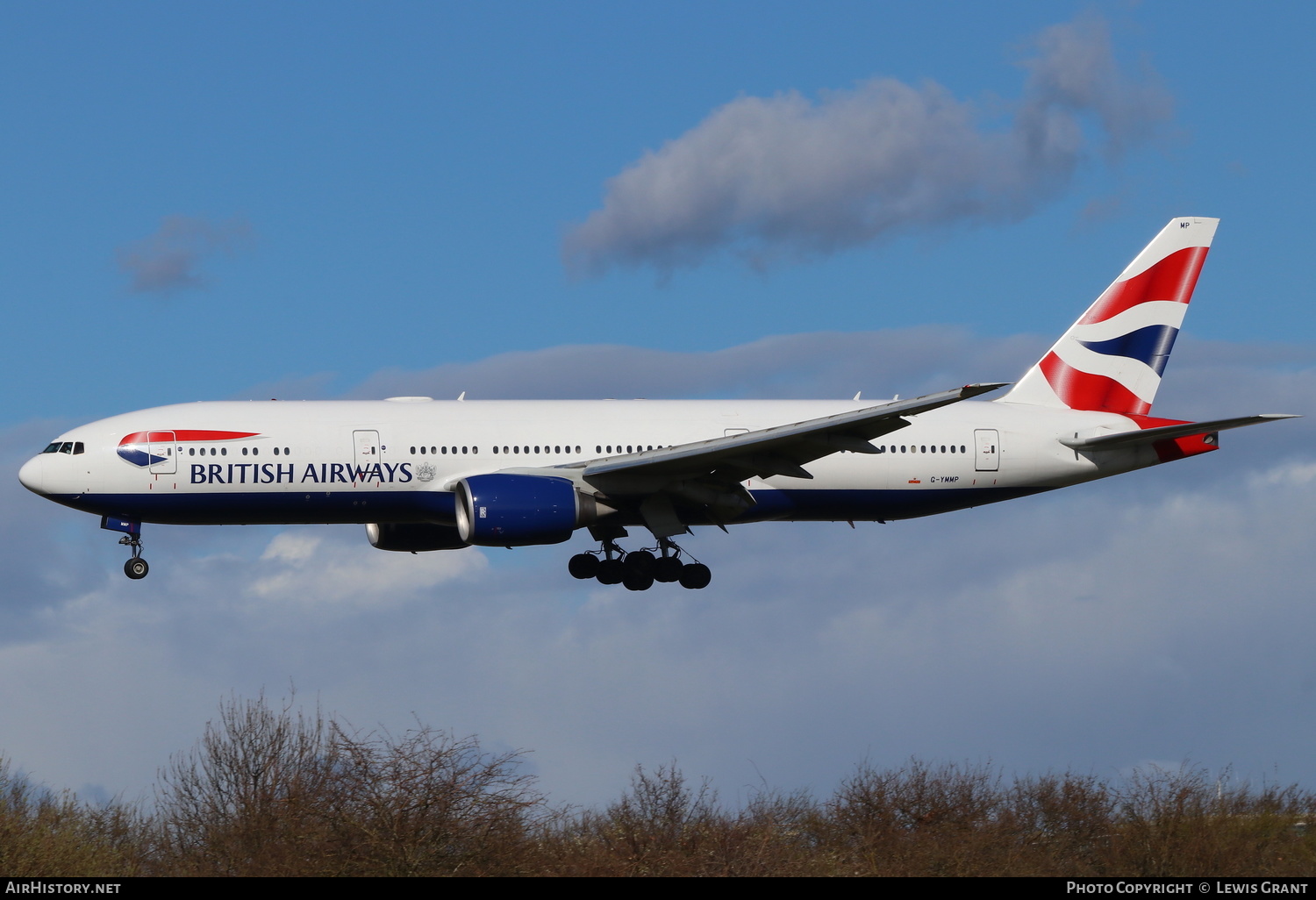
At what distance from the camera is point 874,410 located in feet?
117

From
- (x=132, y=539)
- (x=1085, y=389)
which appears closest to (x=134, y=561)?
(x=132, y=539)

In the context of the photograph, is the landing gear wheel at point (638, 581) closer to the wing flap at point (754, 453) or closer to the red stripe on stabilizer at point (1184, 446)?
the wing flap at point (754, 453)

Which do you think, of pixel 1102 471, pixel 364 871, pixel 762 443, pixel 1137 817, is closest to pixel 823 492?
pixel 762 443

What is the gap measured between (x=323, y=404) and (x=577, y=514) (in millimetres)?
7216

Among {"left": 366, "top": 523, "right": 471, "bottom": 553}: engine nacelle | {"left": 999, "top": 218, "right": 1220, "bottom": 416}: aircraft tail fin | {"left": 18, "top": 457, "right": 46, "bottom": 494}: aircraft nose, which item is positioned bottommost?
{"left": 366, "top": 523, "right": 471, "bottom": 553}: engine nacelle

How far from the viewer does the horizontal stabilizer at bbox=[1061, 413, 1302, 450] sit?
38.3m

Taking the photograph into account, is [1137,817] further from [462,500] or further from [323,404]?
[323,404]


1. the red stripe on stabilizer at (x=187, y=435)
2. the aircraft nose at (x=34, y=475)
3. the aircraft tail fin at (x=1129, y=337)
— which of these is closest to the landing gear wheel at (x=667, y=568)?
the aircraft tail fin at (x=1129, y=337)

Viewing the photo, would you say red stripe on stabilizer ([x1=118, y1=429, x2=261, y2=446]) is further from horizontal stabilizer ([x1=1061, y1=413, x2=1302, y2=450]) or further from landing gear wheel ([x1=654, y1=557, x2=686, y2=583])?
horizontal stabilizer ([x1=1061, y1=413, x2=1302, y2=450])

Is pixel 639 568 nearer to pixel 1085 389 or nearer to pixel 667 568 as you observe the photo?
pixel 667 568

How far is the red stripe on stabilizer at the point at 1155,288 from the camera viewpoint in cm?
4616

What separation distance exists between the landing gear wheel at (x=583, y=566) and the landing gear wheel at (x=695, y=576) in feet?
7.92

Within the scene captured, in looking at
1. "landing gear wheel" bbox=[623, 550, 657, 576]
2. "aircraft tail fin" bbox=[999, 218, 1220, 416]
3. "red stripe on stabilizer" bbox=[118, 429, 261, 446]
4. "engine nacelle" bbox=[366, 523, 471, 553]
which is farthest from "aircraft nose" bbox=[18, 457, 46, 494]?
"aircraft tail fin" bbox=[999, 218, 1220, 416]

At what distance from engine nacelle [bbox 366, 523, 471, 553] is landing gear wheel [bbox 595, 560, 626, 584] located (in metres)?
3.73
